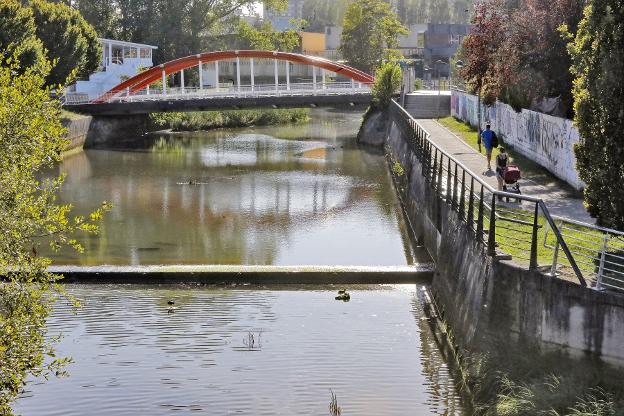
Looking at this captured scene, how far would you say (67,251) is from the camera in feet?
98.3

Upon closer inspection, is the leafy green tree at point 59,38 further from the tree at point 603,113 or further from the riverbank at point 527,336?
the tree at point 603,113

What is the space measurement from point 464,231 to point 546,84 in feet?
54.8

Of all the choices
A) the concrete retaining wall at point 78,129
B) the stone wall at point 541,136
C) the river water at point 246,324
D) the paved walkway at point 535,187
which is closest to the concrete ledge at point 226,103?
the concrete retaining wall at point 78,129

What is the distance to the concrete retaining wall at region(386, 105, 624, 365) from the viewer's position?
14.6 metres

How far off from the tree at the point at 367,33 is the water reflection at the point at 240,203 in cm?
5044

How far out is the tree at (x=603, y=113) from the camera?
59.6 ft

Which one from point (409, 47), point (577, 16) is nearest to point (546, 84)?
point (577, 16)

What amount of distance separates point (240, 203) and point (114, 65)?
1913 inches

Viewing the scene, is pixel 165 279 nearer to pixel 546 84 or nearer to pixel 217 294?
pixel 217 294

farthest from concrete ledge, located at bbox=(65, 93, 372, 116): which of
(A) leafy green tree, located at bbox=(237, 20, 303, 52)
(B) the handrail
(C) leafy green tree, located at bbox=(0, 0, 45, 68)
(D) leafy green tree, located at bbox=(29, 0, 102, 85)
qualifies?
(A) leafy green tree, located at bbox=(237, 20, 303, 52)

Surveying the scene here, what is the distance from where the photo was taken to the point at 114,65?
85.3 meters

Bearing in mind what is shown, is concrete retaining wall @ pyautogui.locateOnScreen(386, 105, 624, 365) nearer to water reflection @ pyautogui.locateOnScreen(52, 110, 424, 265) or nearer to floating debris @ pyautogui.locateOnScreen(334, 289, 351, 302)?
floating debris @ pyautogui.locateOnScreen(334, 289, 351, 302)

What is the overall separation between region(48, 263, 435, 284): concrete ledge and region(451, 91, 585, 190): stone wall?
18.2ft

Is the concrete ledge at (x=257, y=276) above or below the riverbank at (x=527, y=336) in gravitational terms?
below
